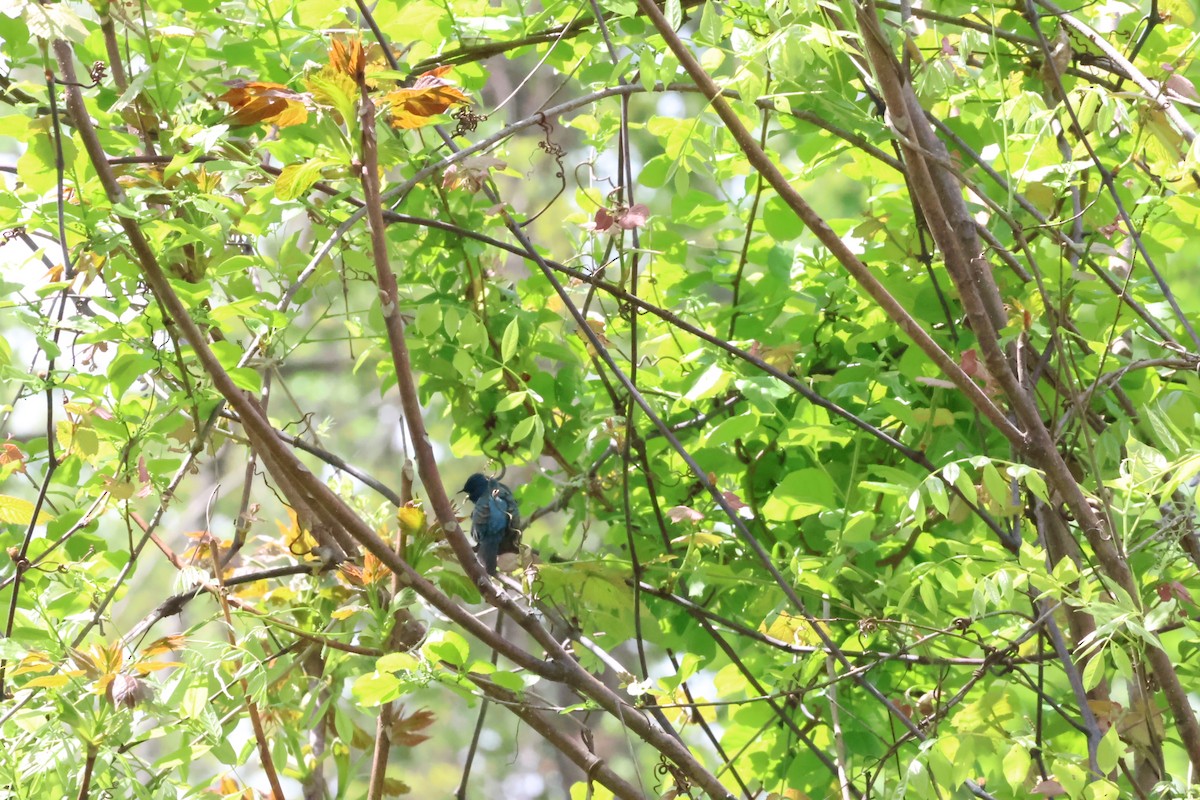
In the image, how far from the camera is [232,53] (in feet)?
4.55

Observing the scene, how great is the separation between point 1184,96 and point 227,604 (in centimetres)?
124

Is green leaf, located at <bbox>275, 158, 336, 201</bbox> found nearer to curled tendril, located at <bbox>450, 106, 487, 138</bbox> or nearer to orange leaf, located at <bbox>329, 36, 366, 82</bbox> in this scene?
orange leaf, located at <bbox>329, 36, 366, 82</bbox>

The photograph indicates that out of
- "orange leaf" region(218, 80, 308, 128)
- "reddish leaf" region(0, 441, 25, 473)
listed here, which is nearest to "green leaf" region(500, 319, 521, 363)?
"orange leaf" region(218, 80, 308, 128)

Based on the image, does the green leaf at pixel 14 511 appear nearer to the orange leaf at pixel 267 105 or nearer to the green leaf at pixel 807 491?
the orange leaf at pixel 267 105

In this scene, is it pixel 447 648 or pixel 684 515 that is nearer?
pixel 447 648

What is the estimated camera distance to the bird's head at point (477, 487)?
1460mm

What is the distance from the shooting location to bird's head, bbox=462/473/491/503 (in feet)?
4.79

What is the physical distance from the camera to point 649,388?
1562mm

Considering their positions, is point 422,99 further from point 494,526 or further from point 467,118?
point 494,526

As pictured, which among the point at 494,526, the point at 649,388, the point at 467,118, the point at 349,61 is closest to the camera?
the point at 349,61

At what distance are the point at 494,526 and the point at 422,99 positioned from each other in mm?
567

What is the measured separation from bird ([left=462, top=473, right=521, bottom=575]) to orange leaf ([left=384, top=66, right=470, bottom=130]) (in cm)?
52

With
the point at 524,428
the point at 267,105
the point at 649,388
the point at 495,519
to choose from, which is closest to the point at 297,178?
the point at 267,105

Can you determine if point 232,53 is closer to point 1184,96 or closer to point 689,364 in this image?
point 689,364
